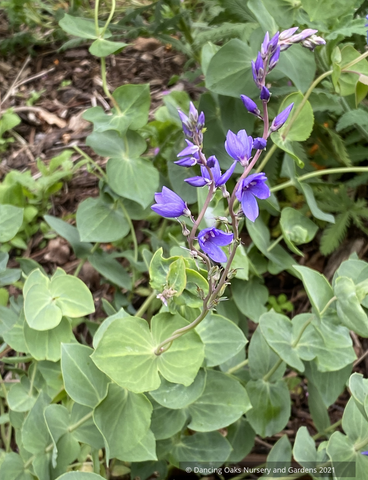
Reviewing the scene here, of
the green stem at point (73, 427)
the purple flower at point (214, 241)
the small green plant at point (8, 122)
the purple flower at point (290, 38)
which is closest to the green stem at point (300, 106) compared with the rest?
the purple flower at point (290, 38)

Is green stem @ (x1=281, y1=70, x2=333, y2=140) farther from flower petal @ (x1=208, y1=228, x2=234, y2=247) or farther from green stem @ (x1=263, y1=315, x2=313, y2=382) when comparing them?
flower petal @ (x1=208, y1=228, x2=234, y2=247)

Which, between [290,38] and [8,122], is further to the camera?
[8,122]

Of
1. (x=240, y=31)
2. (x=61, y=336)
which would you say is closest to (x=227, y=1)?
(x=240, y=31)

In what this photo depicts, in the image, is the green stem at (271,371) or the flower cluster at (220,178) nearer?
the flower cluster at (220,178)

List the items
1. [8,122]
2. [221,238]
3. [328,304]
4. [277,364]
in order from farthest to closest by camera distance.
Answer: [8,122], [277,364], [328,304], [221,238]

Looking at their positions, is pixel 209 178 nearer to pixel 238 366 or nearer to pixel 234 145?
pixel 234 145

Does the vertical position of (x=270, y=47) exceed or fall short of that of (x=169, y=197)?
it exceeds it

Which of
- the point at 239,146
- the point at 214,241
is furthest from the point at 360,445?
the point at 239,146

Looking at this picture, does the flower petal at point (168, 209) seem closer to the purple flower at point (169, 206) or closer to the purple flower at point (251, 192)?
the purple flower at point (169, 206)
